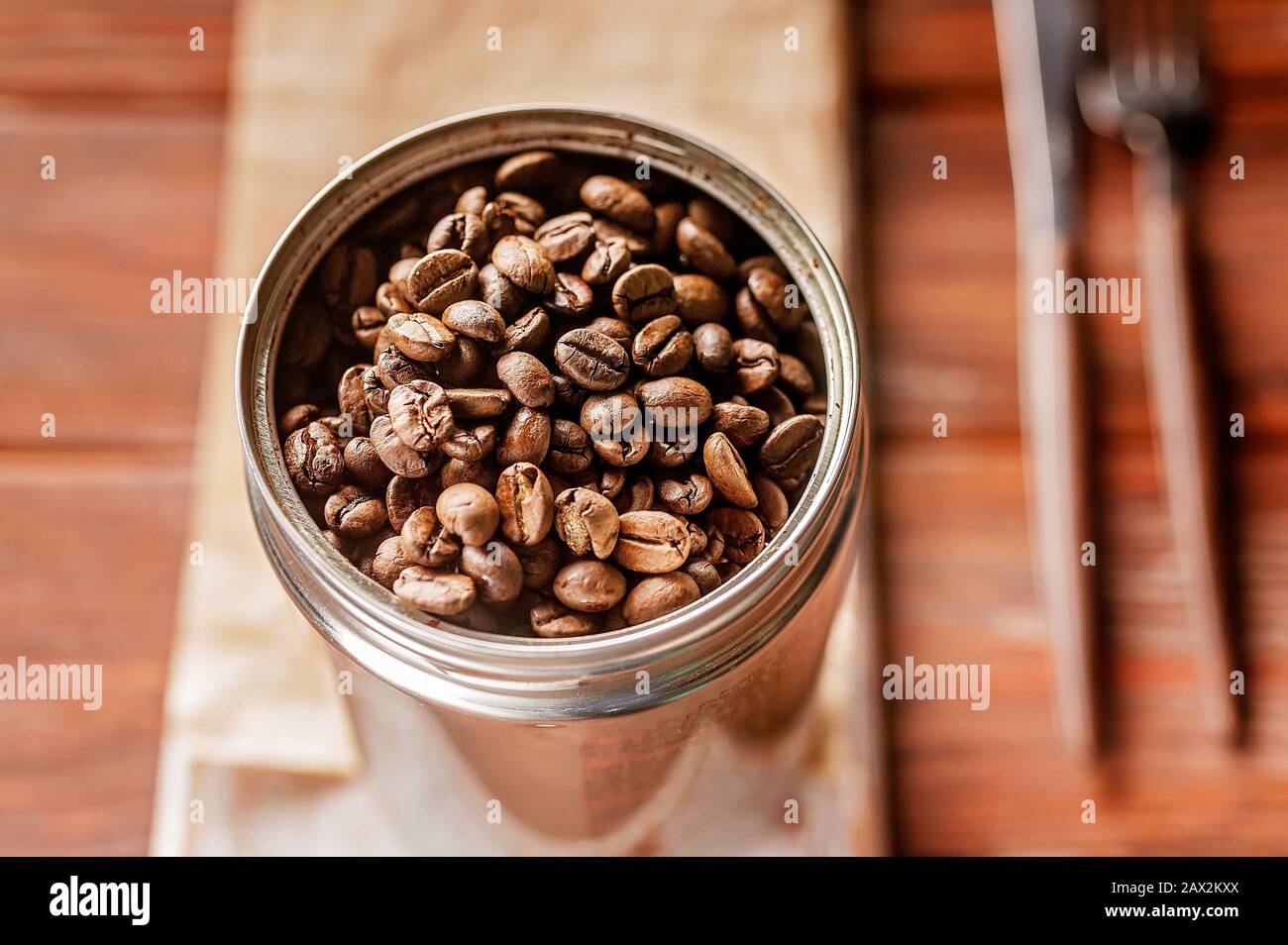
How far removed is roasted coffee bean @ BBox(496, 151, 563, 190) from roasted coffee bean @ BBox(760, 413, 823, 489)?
19 cm

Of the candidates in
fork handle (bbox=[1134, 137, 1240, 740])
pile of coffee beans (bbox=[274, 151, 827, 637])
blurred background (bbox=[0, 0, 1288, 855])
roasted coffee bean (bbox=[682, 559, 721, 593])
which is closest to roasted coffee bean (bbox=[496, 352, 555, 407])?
pile of coffee beans (bbox=[274, 151, 827, 637])

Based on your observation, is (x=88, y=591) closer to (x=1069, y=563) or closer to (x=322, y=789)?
(x=322, y=789)

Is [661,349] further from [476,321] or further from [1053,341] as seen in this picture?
[1053,341]

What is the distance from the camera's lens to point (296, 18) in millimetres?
990

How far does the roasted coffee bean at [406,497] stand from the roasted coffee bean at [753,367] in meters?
0.16

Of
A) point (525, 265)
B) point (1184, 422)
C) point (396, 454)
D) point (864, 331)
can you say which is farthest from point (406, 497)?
point (1184, 422)

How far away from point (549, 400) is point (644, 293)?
8cm

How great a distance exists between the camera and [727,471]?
536 mm

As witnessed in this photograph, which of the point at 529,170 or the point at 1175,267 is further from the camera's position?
the point at 1175,267

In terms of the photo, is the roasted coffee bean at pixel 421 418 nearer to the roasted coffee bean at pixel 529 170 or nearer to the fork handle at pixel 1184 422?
the roasted coffee bean at pixel 529 170

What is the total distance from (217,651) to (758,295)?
494 mm

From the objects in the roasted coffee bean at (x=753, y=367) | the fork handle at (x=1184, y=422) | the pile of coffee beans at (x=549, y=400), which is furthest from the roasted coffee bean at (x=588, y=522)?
the fork handle at (x=1184, y=422)

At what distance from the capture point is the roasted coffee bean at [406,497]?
0.54 meters

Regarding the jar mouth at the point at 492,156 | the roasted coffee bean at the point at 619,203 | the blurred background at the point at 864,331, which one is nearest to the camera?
the jar mouth at the point at 492,156
